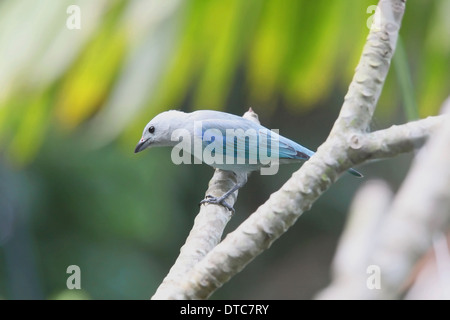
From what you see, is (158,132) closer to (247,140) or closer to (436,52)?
(247,140)

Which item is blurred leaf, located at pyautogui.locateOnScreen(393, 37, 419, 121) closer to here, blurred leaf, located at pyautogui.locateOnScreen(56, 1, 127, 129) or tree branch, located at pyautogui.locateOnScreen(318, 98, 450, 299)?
blurred leaf, located at pyautogui.locateOnScreen(56, 1, 127, 129)

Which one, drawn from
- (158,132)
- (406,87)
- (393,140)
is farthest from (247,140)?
(393,140)

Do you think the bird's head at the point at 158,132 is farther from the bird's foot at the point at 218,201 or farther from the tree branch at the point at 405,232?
the tree branch at the point at 405,232

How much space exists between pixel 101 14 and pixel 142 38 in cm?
17

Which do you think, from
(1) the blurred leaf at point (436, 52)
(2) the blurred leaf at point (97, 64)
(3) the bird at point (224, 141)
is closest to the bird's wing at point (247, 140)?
(3) the bird at point (224, 141)

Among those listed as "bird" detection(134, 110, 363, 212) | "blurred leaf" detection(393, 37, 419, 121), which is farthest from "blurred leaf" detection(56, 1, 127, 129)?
"blurred leaf" detection(393, 37, 419, 121)

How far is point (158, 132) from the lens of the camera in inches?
102

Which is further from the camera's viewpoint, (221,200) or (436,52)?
(221,200)

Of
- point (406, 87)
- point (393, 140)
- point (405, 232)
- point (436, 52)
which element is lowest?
point (405, 232)

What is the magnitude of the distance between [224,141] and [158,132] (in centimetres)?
27

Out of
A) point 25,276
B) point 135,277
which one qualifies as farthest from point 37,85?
point 135,277

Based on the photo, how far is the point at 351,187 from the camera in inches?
252

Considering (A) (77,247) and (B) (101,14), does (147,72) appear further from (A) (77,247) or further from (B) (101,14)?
(A) (77,247)

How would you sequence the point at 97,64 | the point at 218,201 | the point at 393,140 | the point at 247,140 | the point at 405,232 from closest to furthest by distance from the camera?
the point at 405,232, the point at 393,140, the point at 97,64, the point at 218,201, the point at 247,140
